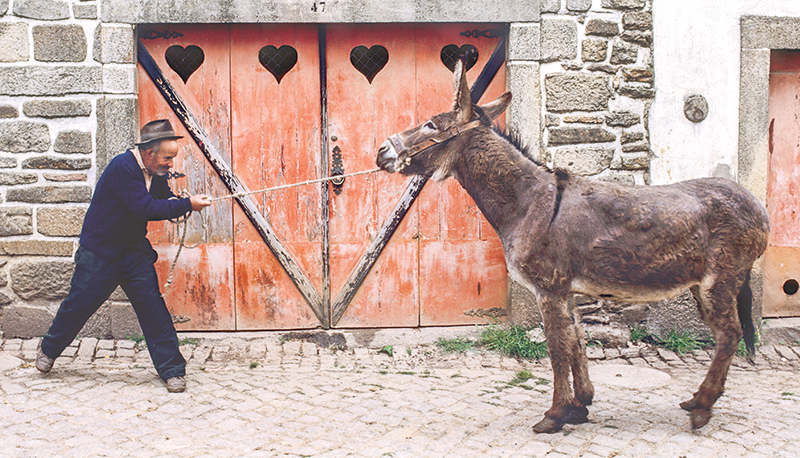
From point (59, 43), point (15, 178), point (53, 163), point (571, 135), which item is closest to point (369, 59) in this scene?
point (571, 135)

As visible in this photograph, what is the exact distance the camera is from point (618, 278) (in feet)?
11.8

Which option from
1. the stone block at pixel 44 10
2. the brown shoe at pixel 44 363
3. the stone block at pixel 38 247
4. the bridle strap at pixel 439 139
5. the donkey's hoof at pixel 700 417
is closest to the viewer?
the donkey's hoof at pixel 700 417

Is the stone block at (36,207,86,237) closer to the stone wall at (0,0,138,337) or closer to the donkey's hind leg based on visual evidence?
the stone wall at (0,0,138,337)

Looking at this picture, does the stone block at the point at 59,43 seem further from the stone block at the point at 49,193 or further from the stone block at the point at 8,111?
the stone block at the point at 49,193

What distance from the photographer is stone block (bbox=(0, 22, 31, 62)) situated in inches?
203

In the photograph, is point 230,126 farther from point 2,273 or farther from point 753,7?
point 753,7

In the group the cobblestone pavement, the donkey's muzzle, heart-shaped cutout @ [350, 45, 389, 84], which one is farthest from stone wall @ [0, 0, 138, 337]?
the donkey's muzzle

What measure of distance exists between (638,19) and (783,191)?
202 cm

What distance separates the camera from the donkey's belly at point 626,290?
3.61m

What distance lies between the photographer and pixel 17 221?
17.2 feet

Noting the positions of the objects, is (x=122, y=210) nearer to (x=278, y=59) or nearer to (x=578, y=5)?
(x=278, y=59)

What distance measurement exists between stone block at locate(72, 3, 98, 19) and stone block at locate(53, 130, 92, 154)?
91cm

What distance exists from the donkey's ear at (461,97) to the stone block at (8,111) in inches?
145

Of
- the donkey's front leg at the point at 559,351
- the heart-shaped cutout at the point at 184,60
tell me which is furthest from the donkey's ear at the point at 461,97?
the heart-shaped cutout at the point at 184,60
